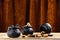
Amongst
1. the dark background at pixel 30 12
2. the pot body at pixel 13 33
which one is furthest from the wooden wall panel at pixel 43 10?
the pot body at pixel 13 33

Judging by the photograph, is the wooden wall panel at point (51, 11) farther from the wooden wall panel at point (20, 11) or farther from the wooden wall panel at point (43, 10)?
the wooden wall panel at point (20, 11)

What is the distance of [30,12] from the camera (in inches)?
96.9

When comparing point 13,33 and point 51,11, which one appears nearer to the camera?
point 13,33

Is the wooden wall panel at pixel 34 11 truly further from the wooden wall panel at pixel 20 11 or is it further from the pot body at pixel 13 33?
the pot body at pixel 13 33

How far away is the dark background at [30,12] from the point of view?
8.07ft

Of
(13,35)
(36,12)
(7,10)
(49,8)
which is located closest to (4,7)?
(7,10)

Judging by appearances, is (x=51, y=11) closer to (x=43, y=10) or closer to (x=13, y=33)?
(x=43, y=10)

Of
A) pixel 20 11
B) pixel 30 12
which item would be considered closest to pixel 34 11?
pixel 30 12

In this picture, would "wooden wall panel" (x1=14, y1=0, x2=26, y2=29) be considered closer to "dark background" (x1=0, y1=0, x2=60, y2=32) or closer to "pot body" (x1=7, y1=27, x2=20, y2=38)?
"dark background" (x1=0, y1=0, x2=60, y2=32)

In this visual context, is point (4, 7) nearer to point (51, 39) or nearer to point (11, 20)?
point (11, 20)

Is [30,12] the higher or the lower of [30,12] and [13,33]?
the higher

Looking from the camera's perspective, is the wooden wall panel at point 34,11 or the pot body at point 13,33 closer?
the pot body at point 13,33

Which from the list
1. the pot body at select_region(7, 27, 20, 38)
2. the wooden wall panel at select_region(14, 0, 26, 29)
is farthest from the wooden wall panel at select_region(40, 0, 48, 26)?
the pot body at select_region(7, 27, 20, 38)

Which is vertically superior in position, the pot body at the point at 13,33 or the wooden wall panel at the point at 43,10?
the wooden wall panel at the point at 43,10
